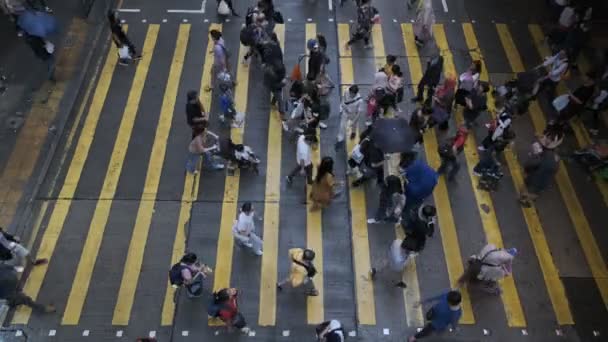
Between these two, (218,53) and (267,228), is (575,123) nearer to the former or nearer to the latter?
(267,228)

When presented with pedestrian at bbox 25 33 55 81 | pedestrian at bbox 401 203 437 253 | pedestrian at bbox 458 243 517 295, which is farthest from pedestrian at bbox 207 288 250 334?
pedestrian at bbox 25 33 55 81

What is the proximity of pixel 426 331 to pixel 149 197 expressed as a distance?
6.71 meters

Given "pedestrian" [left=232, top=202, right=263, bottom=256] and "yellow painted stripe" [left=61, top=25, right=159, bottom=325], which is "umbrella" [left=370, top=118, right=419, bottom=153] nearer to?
"pedestrian" [left=232, top=202, right=263, bottom=256]

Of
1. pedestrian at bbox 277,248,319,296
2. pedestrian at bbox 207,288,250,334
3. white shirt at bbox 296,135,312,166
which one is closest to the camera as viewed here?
pedestrian at bbox 207,288,250,334

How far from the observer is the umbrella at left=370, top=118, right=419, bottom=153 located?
9977mm

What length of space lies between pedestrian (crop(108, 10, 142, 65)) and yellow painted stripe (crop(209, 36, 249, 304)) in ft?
11.0

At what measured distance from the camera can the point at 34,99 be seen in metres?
13.7

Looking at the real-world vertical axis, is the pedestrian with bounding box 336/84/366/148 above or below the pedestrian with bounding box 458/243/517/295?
above

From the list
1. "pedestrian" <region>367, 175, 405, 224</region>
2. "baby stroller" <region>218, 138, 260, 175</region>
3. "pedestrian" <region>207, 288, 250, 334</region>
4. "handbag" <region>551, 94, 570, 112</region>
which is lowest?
"pedestrian" <region>207, 288, 250, 334</region>

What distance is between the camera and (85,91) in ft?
46.0

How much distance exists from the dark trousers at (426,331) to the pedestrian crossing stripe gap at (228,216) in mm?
3697

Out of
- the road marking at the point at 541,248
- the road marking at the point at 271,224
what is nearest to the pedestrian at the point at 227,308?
the road marking at the point at 271,224

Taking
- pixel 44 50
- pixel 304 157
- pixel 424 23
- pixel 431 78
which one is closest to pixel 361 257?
pixel 304 157

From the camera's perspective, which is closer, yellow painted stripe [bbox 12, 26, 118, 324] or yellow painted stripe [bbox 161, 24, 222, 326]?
yellow painted stripe [bbox 161, 24, 222, 326]
